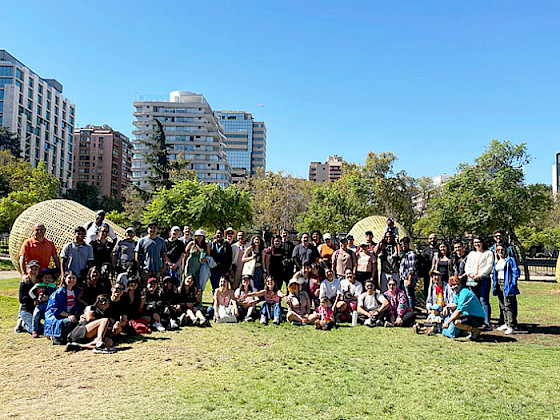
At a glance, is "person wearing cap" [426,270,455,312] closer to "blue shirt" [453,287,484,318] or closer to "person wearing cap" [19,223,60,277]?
"blue shirt" [453,287,484,318]

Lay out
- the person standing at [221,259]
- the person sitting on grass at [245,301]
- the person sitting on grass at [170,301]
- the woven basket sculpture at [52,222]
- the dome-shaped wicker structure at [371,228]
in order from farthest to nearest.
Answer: the dome-shaped wicker structure at [371,228]
the woven basket sculpture at [52,222]
the person standing at [221,259]
the person sitting on grass at [245,301]
the person sitting on grass at [170,301]

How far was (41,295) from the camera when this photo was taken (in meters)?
7.88

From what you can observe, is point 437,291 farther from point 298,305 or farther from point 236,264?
point 236,264

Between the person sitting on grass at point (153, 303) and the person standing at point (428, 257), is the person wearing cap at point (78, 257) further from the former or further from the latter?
the person standing at point (428, 257)

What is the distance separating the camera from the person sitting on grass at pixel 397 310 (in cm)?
929

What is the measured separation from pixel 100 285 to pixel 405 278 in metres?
6.19

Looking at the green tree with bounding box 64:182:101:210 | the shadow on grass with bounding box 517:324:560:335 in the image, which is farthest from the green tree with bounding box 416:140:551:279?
the green tree with bounding box 64:182:101:210

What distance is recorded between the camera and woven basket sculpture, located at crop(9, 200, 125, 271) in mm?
11141

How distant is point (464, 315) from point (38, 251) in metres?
8.02

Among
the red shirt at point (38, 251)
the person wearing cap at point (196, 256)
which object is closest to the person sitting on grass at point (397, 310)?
the person wearing cap at point (196, 256)

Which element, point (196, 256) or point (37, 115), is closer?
point (196, 256)

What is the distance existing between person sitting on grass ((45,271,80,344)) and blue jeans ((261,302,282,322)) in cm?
367

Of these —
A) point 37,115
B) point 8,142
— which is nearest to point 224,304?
point 8,142

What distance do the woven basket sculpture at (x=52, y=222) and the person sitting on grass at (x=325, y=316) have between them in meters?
5.91
